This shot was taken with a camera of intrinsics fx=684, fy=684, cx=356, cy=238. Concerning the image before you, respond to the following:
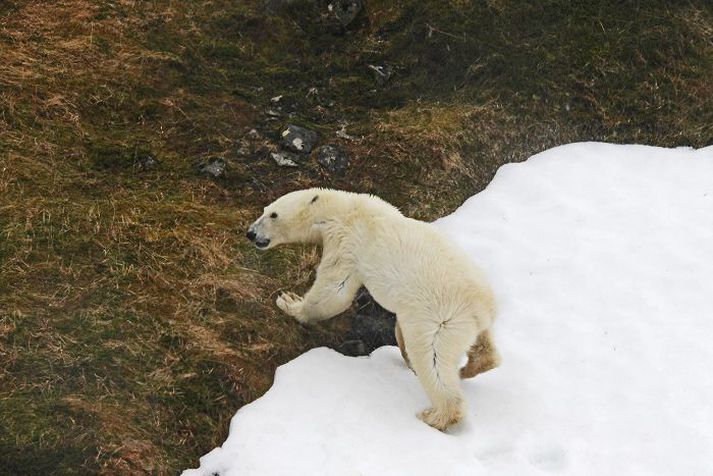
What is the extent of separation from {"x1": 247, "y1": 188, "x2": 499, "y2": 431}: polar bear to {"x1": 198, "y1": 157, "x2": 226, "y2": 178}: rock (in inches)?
62.8

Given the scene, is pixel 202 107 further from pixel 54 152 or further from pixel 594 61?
pixel 594 61

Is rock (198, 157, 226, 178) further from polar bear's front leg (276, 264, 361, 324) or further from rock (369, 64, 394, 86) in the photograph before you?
rock (369, 64, 394, 86)

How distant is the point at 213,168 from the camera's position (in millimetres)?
8125

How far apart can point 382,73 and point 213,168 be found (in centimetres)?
300

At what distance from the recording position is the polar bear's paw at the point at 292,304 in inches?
257

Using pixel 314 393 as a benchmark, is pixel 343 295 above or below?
above

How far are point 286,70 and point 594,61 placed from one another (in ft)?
14.1

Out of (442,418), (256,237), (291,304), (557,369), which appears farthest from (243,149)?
(557,369)

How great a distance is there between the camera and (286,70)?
9.67 m

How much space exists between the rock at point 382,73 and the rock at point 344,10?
1077 millimetres

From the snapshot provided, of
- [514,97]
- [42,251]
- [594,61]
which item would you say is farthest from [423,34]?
[42,251]

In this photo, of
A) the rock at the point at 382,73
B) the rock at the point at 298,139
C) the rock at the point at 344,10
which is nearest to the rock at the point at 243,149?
the rock at the point at 298,139

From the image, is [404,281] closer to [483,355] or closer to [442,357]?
[442,357]

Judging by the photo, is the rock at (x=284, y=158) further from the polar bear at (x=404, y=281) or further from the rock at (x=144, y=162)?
the polar bear at (x=404, y=281)
